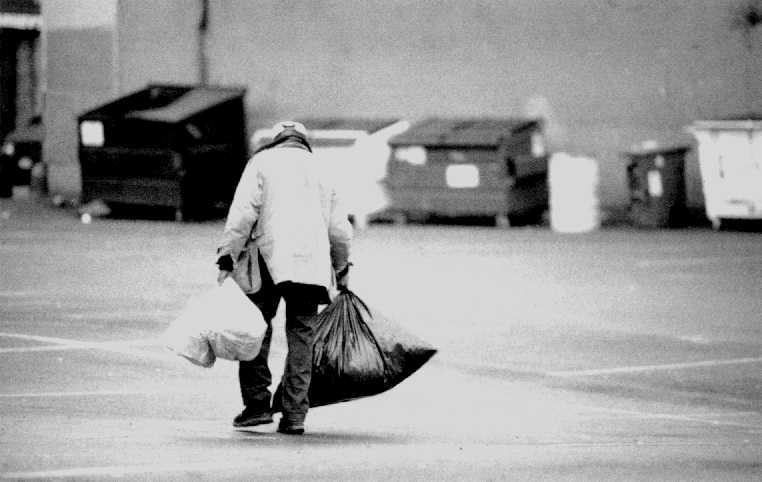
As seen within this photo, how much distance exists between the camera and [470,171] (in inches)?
820

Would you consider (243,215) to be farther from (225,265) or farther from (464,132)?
(464,132)

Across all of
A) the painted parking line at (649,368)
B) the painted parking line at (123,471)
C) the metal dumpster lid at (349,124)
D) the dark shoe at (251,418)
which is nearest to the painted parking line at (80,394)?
the dark shoe at (251,418)

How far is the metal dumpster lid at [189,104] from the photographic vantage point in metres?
22.0

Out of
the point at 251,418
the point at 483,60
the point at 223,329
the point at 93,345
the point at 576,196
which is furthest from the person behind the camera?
the point at 483,60

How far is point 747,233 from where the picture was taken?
1956 cm

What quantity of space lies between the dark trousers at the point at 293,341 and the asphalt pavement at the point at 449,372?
7.1 inches

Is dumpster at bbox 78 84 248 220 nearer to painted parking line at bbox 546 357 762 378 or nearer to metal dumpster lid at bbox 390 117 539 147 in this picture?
metal dumpster lid at bbox 390 117 539 147

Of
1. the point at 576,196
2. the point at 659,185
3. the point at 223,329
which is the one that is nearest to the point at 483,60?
the point at 576,196

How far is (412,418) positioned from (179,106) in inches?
574

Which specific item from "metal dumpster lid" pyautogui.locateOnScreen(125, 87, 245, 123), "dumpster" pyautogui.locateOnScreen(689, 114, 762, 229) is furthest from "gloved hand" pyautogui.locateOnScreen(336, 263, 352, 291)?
"metal dumpster lid" pyautogui.locateOnScreen(125, 87, 245, 123)

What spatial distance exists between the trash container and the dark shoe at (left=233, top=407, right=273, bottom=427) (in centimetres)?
1334

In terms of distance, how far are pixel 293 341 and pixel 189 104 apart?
1527 cm

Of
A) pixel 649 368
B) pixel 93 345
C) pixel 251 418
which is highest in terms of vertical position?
pixel 251 418

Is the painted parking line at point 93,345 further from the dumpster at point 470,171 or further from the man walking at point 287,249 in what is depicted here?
the dumpster at point 470,171
